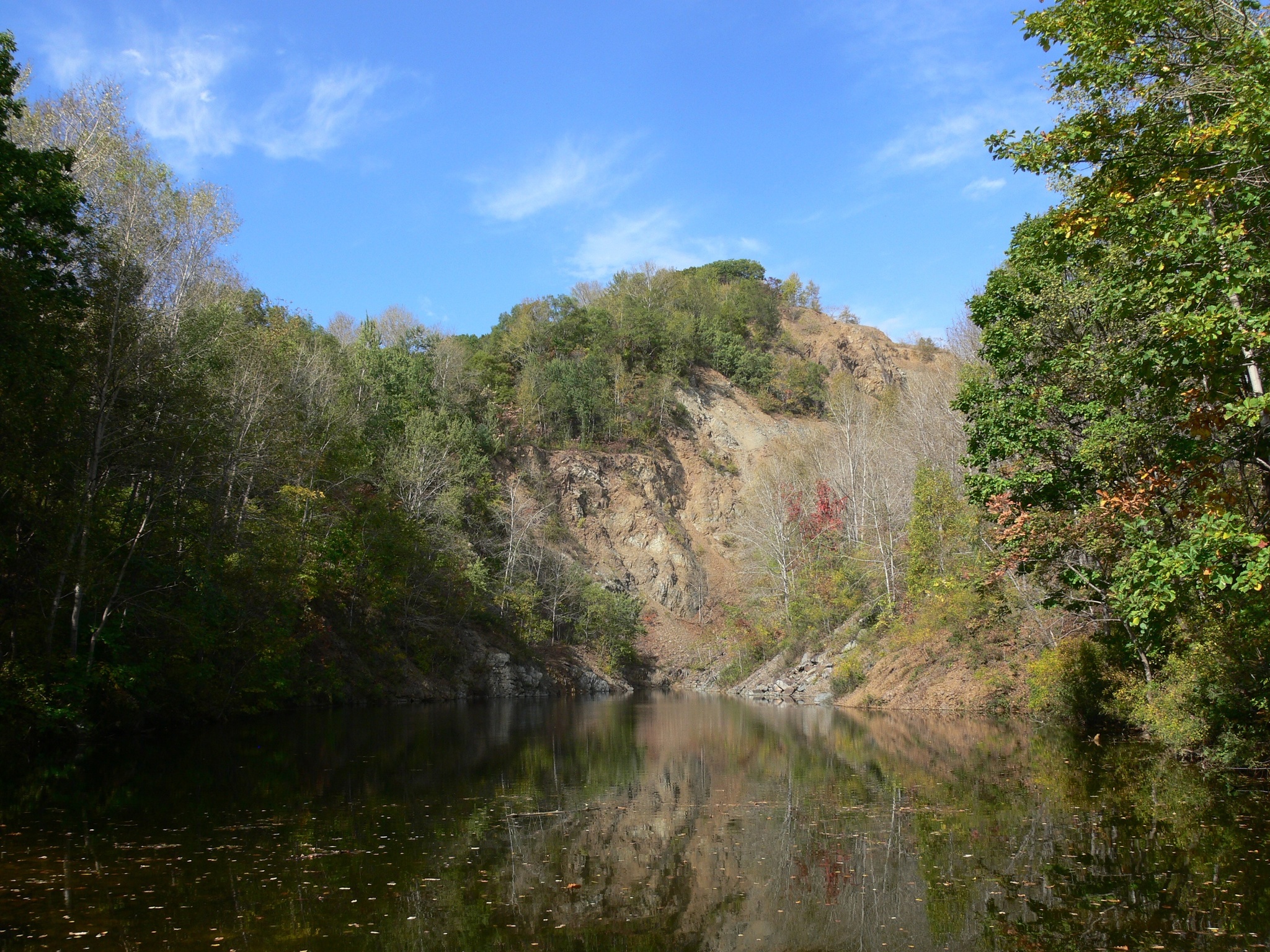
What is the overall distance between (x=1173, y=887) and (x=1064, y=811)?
4000 mm

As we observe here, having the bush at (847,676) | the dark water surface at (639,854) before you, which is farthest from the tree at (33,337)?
the bush at (847,676)

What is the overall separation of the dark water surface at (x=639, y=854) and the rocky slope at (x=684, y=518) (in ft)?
106

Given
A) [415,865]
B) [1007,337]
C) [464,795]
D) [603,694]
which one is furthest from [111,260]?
[603,694]

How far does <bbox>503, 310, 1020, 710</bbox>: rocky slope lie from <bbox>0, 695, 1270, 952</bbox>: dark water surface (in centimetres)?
3223

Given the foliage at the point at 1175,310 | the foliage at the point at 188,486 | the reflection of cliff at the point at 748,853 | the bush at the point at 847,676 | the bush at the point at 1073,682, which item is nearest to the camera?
the reflection of cliff at the point at 748,853

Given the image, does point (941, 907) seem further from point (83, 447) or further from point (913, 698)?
point (913, 698)

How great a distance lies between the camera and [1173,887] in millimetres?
8039

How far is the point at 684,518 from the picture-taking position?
241 feet

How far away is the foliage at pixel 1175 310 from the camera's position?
9227 millimetres

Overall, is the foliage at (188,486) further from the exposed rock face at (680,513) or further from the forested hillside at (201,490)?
the exposed rock face at (680,513)

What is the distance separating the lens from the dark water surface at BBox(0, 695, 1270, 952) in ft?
23.6

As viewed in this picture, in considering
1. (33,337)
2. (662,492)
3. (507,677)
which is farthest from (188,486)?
(662,492)

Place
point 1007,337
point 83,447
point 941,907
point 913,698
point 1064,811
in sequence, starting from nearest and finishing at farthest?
1. point 941,907
2. point 1064,811
3. point 1007,337
4. point 83,447
5. point 913,698

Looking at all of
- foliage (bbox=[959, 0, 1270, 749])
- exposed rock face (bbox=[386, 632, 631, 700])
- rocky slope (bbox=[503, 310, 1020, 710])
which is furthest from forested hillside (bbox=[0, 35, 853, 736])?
foliage (bbox=[959, 0, 1270, 749])
